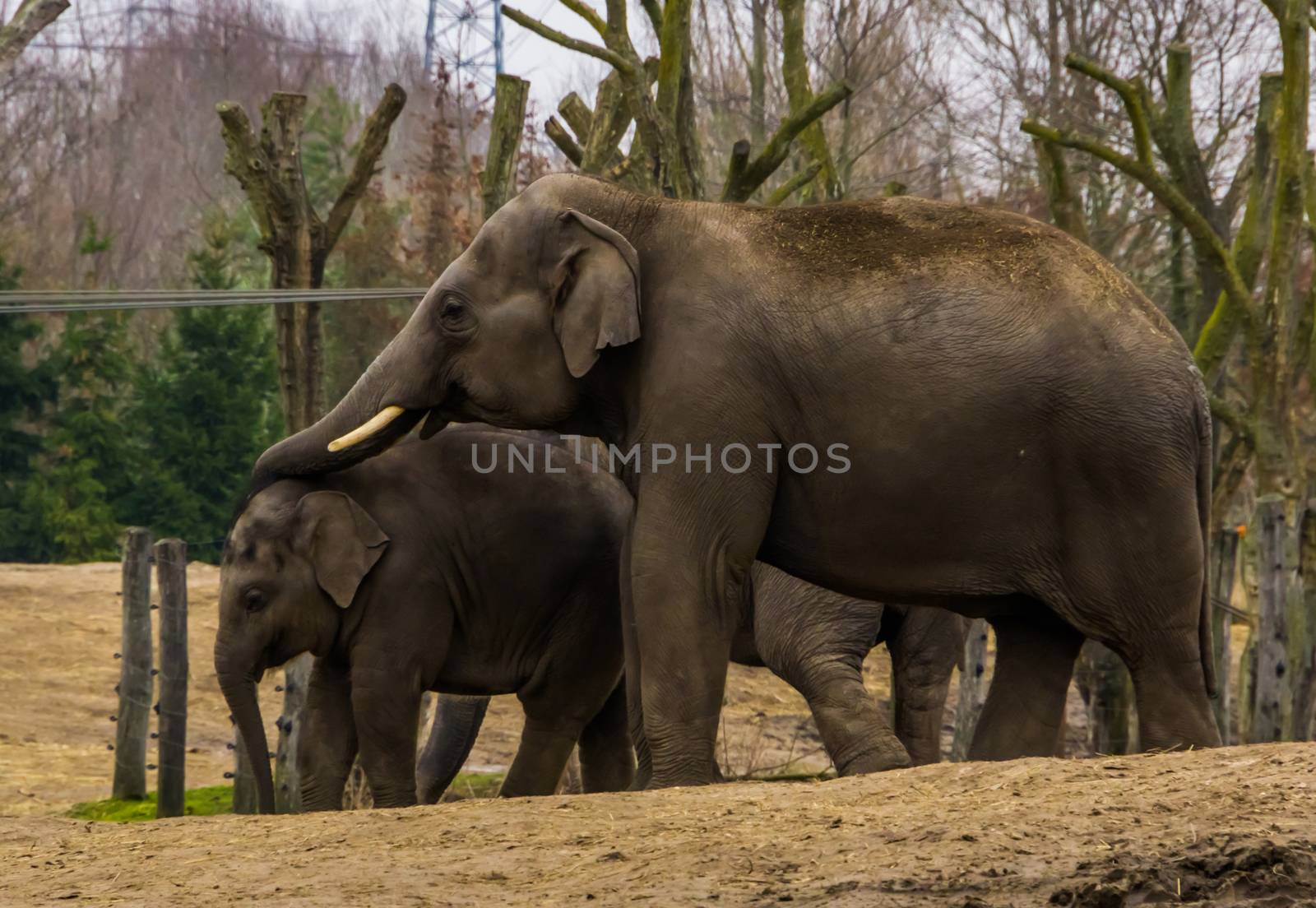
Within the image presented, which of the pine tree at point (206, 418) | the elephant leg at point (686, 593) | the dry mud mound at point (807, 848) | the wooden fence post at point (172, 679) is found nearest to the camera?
the dry mud mound at point (807, 848)

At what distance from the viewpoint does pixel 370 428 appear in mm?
7621

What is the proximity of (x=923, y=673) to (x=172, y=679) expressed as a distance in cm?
489

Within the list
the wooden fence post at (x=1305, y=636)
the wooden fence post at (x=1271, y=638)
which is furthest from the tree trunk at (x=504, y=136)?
the wooden fence post at (x=1305, y=636)

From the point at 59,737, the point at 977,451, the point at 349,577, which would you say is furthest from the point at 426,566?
the point at 59,737

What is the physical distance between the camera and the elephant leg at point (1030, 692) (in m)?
7.54

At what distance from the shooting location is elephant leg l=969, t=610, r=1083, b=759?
24.7 ft

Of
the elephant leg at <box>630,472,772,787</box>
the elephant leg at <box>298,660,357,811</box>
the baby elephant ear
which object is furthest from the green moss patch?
the elephant leg at <box>630,472,772,787</box>

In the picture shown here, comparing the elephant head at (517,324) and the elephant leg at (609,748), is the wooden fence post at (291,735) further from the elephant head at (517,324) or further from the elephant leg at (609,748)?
the elephant head at (517,324)

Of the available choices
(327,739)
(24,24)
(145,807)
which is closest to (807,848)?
(327,739)

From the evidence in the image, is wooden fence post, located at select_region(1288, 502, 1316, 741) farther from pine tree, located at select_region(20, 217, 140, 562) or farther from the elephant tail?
pine tree, located at select_region(20, 217, 140, 562)

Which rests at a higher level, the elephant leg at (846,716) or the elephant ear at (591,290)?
the elephant ear at (591,290)

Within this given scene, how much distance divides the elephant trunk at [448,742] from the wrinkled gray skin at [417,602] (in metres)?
1.14

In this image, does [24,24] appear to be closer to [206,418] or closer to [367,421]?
[367,421]

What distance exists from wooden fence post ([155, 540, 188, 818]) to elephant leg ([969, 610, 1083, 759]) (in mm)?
5202
